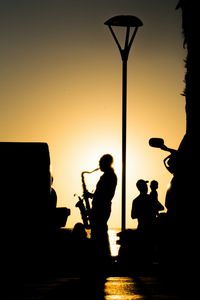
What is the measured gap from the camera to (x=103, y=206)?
12.6 m

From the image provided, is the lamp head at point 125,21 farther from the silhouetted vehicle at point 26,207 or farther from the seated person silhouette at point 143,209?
the silhouetted vehicle at point 26,207

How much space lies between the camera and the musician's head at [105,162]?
40.9 feet

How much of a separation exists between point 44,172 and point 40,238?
1.25 metres

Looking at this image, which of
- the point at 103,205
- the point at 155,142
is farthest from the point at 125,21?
the point at 155,142

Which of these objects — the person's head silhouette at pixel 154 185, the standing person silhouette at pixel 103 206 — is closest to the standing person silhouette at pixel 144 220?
the person's head silhouette at pixel 154 185

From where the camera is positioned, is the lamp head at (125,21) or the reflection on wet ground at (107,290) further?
the lamp head at (125,21)

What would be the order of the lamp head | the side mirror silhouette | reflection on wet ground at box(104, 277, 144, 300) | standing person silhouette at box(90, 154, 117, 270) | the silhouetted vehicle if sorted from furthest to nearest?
the lamp head < the silhouetted vehicle < standing person silhouette at box(90, 154, 117, 270) < the side mirror silhouette < reflection on wet ground at box(104, 277, 144, 300)

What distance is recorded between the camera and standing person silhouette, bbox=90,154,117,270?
12453 mm

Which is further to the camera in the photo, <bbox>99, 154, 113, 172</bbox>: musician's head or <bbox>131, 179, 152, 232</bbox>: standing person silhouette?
<bbox>131, 179, 152, 232</bbox>: standing person silhouette

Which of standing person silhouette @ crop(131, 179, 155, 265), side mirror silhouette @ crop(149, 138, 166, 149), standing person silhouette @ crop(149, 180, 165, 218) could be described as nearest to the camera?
side mirror silhouette @ crop(149, 138, 166, 149)

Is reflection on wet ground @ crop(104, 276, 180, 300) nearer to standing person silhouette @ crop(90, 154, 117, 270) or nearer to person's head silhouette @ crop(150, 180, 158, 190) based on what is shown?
standing person silhouette @ crop(90, 154, 117, 270)

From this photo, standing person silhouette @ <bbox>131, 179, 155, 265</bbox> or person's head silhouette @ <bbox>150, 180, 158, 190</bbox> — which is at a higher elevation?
person's head silhouette @ <bbox>150, 180, 158, 190</bbox>


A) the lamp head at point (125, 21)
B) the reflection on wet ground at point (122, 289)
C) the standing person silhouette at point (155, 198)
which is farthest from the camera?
the lamp head at point (125, 21)

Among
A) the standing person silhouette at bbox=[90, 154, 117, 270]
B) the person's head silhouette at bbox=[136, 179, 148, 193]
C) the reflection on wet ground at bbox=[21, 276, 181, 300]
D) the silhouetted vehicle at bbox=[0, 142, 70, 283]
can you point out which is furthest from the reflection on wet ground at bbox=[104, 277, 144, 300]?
the person's head silhouette at bbox=[136, 179, 148, 193]
